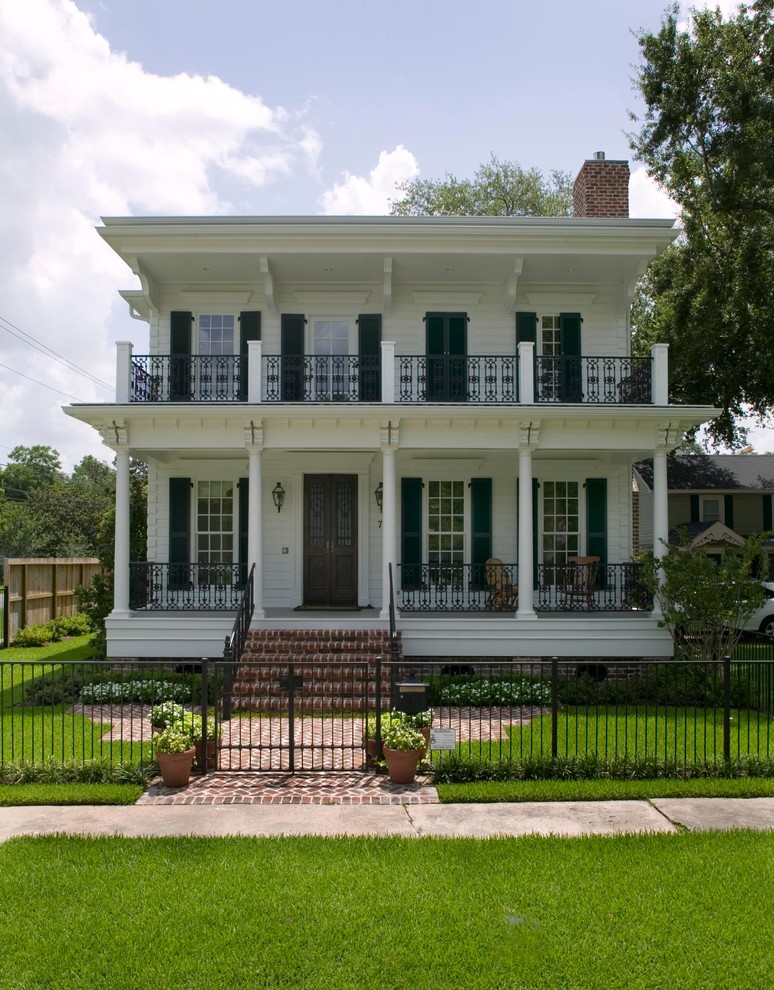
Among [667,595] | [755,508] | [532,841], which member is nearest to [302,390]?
[667,595]

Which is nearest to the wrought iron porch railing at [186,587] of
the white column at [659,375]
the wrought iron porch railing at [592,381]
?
the wrought iron porch railing at [592,381]

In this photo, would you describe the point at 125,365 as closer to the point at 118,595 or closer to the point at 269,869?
the point at 118,595

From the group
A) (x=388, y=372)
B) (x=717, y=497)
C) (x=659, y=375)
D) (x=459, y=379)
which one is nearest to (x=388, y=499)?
(x=388, y=372)

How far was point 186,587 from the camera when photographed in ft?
50.2

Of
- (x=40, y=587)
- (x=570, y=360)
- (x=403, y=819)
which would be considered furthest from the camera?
(x=40, y=587)

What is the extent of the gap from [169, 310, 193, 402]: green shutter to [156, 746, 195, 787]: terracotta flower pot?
834 centimetres

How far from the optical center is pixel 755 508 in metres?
28.4

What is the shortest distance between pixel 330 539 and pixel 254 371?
3838 mm

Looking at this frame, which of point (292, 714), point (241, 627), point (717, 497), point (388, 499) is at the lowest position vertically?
point (292, 714)

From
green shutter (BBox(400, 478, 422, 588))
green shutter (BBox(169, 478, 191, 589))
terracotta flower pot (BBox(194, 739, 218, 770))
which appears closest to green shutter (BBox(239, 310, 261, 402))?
green shutter (BBox(169, 478, 191, 589))

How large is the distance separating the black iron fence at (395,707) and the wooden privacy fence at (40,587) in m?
4.17

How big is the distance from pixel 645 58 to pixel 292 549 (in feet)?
54.3

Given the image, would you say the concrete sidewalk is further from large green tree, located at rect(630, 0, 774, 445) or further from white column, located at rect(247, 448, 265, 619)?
large green tree, located at rect(630, 0, 774, 445)

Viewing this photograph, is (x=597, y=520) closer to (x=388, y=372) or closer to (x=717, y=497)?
(x=388, y=372)
